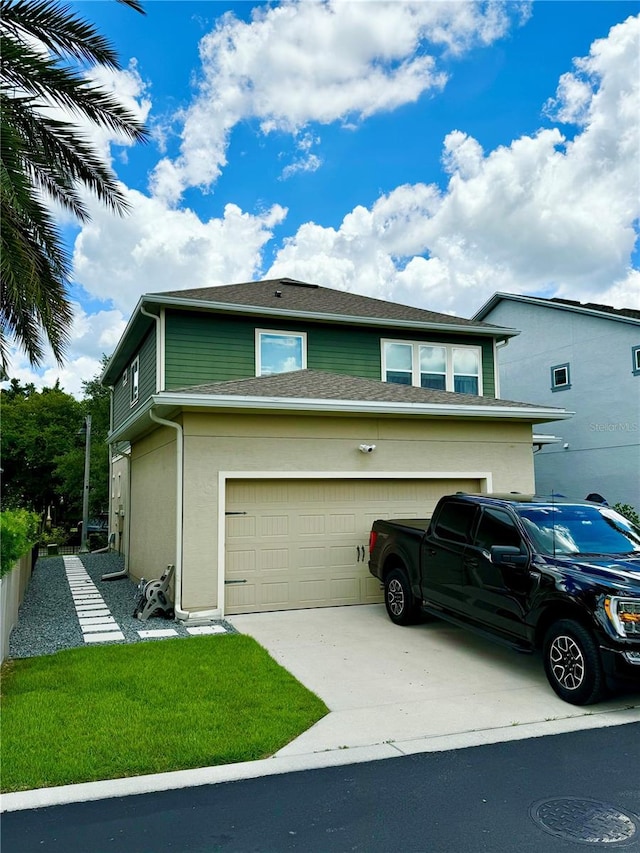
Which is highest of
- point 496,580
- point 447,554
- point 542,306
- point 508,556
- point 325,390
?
point 542,306

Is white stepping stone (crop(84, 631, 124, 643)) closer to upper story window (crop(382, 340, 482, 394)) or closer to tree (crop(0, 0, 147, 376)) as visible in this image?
tree (crop(0, 0, 147, 376))

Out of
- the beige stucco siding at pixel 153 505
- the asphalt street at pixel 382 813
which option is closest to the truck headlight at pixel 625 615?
the asphalt street at pixel 382 813

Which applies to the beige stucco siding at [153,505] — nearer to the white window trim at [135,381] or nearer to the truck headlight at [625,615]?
the white window trim at [135,381]

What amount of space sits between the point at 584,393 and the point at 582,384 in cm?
29

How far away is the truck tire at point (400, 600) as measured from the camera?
8688mm

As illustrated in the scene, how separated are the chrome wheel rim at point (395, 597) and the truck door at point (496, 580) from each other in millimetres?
1696

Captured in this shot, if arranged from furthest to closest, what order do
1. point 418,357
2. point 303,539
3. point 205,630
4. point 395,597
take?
point 418,357 < point 303,539 < point 395,597 < point 205,630

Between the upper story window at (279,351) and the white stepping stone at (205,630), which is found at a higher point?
the upper story window at (279,351)

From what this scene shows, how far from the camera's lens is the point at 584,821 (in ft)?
12.1

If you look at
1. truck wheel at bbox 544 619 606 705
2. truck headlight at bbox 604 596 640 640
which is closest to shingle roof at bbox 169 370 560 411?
truck wheel at bbox 544 619 606 705

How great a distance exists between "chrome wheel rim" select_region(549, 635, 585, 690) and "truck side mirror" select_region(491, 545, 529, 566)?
0.80 meters

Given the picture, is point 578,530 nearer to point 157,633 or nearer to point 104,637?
point 157,633

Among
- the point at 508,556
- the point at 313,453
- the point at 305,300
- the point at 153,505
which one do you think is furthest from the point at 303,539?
the point at 305,300

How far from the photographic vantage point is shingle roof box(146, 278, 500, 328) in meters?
13.7
